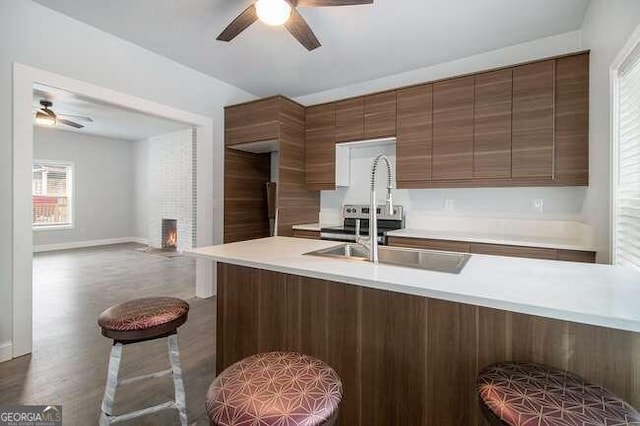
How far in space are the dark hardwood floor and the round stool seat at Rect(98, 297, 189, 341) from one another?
0.64 m

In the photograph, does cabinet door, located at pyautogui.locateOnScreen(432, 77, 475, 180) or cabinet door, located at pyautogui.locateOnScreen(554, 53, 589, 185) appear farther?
cabinet door, located at pyautogui.locateOnScreen(432, 77, 475, 180)

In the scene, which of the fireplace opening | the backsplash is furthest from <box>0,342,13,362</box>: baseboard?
the fireplace opening

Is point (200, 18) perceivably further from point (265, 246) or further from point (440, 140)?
point (440, 140)

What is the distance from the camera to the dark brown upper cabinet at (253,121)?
345cm

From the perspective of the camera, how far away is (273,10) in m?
1.88

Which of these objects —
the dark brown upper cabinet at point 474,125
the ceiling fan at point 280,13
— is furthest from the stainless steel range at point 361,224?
the ceiling fan at point 280,13

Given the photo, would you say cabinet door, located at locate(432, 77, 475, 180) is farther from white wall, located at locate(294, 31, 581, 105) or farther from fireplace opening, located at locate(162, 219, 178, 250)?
fireplace opening, located at locate(162, 219, 178, 250)

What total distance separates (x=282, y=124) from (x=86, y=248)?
632 cm

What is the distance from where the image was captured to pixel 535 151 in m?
2.58

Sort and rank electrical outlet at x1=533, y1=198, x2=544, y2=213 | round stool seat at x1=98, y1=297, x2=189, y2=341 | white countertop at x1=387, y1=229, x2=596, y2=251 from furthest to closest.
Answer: electrical outlet at x1=533, y1=198, x2=544, y2=213, white countertop at x1=387, y1=229, x2=596, y2=251, round stool seat at x1=98, y1=297, x2=189, y2=341

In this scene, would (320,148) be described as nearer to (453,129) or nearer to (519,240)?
(453,129)

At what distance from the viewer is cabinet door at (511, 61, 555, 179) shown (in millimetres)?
2527

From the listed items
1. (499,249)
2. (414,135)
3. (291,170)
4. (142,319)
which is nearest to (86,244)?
(291,170)

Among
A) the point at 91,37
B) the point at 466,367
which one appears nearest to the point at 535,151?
the point at 466,367
